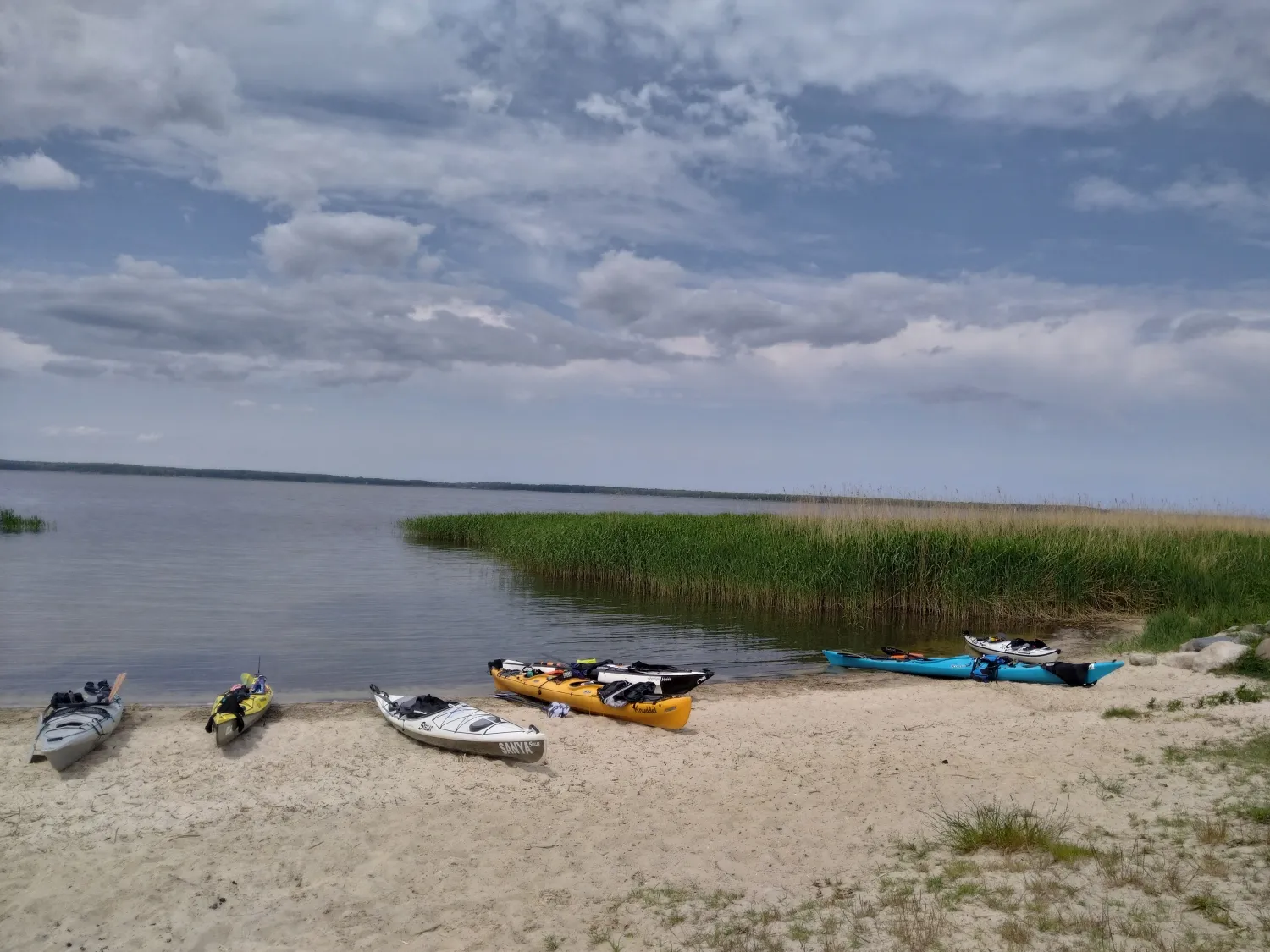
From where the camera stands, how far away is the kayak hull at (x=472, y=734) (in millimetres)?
7770

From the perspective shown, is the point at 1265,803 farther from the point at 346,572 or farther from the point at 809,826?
the point at 346,572

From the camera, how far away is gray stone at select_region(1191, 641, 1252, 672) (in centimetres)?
1009

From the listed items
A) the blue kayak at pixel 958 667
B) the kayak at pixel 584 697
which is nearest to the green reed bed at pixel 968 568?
the blue kayak at pixel 958 667

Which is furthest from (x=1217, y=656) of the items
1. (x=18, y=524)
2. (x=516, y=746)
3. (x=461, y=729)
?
(x=18, y=524)

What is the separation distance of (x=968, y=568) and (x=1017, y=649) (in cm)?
571

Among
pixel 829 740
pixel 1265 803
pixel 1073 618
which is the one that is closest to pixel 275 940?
pixel 829 740

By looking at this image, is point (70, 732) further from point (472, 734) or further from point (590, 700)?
point (590, 700)

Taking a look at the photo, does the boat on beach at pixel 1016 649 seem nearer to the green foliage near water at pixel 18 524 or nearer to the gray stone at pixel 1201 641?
the gray stone at pixel 1201 641

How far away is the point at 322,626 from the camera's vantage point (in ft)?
52.0

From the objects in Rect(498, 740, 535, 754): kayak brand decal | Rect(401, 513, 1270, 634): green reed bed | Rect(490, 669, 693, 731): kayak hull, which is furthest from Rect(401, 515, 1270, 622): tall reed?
Rect(498, 740, 535, 754): kayak brand decal

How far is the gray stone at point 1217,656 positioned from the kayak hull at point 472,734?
7.73m

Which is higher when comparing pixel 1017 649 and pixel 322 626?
pixel 1017 649

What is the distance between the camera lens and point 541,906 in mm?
5078

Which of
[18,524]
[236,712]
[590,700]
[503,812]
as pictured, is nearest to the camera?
[503,812]
